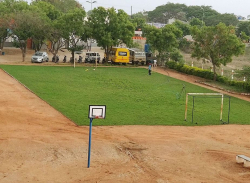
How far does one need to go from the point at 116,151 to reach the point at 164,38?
34.9 m

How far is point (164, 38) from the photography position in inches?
1905

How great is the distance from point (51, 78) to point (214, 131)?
60.1ft

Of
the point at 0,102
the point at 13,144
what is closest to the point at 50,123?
the point at 13,144

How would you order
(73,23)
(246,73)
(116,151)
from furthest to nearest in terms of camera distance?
(73,23) → (246,73) → (116,151)

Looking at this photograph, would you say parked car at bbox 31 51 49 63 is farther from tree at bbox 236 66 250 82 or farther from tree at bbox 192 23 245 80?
tree at bbox 236 66 250 82

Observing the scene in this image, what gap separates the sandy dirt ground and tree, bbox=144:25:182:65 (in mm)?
29243

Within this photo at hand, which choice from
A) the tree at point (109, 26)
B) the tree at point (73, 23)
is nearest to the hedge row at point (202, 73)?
the tree at point (109, 26)

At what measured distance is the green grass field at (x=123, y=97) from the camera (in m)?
20.8

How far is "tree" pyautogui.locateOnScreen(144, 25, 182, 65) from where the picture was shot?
4822cm

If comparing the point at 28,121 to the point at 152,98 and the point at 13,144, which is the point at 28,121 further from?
the point at 152,98

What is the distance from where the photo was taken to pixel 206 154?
1523 centimetres

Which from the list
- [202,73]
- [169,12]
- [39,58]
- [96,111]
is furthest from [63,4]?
[96,111]

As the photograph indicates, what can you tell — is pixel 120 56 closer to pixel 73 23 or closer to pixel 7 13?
pixel 73 23

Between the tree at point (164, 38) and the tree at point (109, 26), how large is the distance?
8.59 ft
